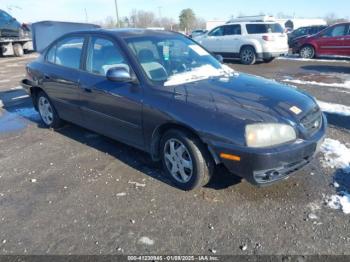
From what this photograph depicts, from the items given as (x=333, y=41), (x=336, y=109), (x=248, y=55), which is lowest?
(x=336, y=109)

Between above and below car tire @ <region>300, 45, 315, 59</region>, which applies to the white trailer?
above

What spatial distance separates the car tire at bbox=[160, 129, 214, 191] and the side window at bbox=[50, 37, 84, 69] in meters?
1.99

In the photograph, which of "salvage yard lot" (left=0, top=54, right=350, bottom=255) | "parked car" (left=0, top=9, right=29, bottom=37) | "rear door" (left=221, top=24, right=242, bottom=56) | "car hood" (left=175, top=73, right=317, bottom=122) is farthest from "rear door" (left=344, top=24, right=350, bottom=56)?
"parked car" (left=0, top=9, right=29, bottom=37)

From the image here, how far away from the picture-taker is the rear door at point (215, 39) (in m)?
15.0

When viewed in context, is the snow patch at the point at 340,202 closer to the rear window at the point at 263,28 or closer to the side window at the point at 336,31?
the rear window at the point at 263,28

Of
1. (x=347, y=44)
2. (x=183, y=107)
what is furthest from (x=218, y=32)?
(x=183, y=107)

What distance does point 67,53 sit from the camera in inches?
198

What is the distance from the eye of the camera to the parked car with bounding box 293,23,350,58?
14102 mm

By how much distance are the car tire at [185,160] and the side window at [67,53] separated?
6.54 ft

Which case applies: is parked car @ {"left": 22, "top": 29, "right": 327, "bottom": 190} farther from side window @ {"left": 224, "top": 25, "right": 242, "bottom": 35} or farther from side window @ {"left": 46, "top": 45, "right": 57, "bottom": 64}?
side window @ {"left": 224, "top": 25, "right": 242, "bottom": 35}

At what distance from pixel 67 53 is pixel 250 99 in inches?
120

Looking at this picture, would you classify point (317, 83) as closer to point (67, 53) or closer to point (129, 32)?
point (129, 32)

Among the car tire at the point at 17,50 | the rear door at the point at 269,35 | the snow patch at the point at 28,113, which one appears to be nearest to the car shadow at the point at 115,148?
the snow patch at the point at 28,113

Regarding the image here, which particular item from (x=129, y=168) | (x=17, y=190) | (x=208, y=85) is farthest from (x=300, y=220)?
(x=17, y=190)
